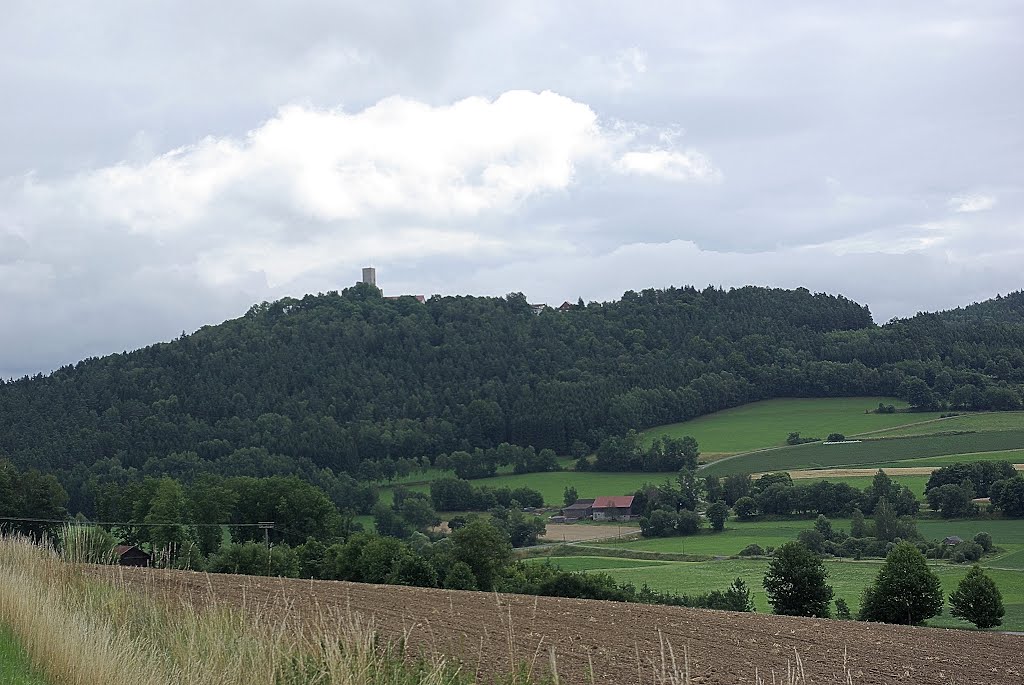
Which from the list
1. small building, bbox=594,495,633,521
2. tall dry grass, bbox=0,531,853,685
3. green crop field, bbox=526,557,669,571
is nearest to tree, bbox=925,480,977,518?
green crop field, bbox=526,557,669,571

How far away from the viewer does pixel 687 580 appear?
171 ft

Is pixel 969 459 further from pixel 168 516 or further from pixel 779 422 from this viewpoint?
pixel 168 516

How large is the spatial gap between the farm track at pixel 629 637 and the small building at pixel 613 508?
6280 centimetres

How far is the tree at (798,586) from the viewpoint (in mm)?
37812

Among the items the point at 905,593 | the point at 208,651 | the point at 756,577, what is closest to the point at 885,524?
the point at 756,577

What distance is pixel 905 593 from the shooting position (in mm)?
33188

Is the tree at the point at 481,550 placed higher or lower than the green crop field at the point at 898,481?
higher

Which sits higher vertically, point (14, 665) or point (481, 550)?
point (14, 665)

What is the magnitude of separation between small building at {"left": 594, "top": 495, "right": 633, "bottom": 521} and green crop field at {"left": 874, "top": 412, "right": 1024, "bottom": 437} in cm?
2307

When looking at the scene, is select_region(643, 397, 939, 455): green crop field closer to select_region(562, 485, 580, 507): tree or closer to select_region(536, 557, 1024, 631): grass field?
select_region(562, 485, 580, 507): tree

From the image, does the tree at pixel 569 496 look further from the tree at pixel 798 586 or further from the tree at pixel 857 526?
the tree at pixel 798 586

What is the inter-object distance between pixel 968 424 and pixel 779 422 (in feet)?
60.7

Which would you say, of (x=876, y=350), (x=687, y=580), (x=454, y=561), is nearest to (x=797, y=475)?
(x=687, y=580)

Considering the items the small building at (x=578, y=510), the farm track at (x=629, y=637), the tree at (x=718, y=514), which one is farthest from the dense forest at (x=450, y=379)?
the farm track at (x=629, y=637)
